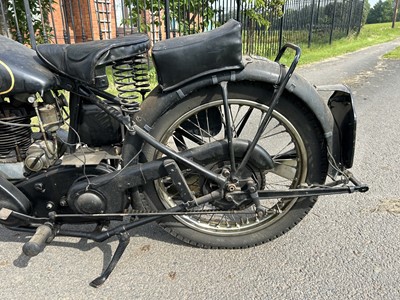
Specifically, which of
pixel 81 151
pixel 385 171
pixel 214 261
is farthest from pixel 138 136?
pixel 385 171

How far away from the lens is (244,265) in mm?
2213

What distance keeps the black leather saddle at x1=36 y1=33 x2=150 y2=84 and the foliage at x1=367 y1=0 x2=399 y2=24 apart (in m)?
73.8

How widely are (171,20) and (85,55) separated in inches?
225

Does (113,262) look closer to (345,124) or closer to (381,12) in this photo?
(345,124)

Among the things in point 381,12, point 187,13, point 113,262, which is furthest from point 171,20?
point 381,12

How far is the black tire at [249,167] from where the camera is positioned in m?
2.04

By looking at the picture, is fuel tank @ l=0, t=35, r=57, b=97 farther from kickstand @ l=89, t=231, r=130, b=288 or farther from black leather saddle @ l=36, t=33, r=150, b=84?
kickstand @ l=89, t=231, r=130, b=288

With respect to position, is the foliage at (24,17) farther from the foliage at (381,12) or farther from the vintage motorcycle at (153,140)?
the foliage at (381,12)

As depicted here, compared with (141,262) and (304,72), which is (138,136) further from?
(304,72)

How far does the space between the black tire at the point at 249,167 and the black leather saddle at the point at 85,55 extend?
421 millimetres

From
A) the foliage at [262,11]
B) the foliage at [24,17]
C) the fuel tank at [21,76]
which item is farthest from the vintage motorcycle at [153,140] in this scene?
the foliage at [262,11]

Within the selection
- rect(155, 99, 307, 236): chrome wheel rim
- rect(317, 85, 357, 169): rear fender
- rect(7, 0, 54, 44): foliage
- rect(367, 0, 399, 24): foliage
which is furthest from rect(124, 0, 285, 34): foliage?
rect(367, 0, 399, 24): foliage

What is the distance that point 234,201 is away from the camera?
214 cm

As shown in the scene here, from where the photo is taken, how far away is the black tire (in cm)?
204
